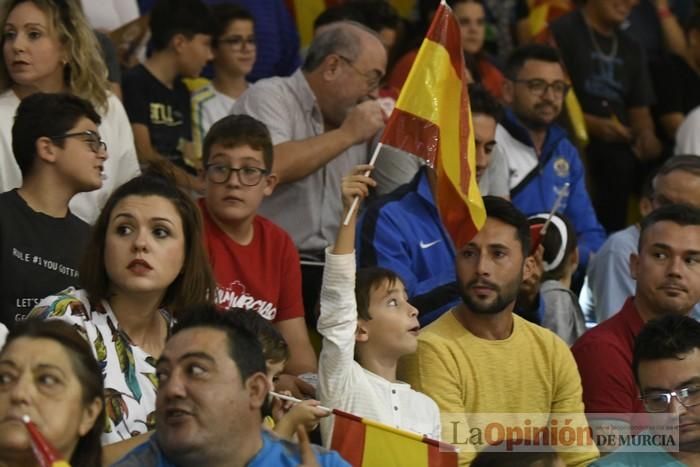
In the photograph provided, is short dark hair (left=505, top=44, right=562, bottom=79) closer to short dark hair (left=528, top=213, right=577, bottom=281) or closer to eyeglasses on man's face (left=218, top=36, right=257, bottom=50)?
eyeglasses on man's face (left=218, top=36, right=257, bottom=50)

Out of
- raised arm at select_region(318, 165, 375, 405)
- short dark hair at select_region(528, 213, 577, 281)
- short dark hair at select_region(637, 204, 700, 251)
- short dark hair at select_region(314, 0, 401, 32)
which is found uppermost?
short dark hair at select_region(314, 0, 401, 32)

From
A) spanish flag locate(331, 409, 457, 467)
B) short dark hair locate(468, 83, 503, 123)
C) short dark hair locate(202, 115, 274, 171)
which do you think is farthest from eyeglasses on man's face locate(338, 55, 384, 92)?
spanish flag locate(331, 409, 457, 467)

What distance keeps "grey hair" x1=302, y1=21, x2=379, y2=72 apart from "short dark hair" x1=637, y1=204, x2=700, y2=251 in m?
1.68

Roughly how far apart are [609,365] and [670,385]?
698mm

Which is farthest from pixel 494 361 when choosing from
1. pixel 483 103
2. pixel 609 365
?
pixel 483 103

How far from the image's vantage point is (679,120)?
11555 mm

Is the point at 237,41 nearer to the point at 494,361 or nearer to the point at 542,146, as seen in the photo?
the point at 542,146

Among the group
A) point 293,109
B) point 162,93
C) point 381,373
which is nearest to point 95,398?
point 381,373

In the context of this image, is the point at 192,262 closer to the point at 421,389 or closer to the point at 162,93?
the point at 421,389

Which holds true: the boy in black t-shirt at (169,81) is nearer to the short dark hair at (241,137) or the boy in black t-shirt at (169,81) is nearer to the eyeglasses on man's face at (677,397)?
the short dark hair at (241,137)

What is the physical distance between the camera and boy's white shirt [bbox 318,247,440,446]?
627 cm

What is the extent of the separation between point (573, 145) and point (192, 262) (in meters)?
4.26

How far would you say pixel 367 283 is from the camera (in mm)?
6633

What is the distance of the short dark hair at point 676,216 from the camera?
749 cm
